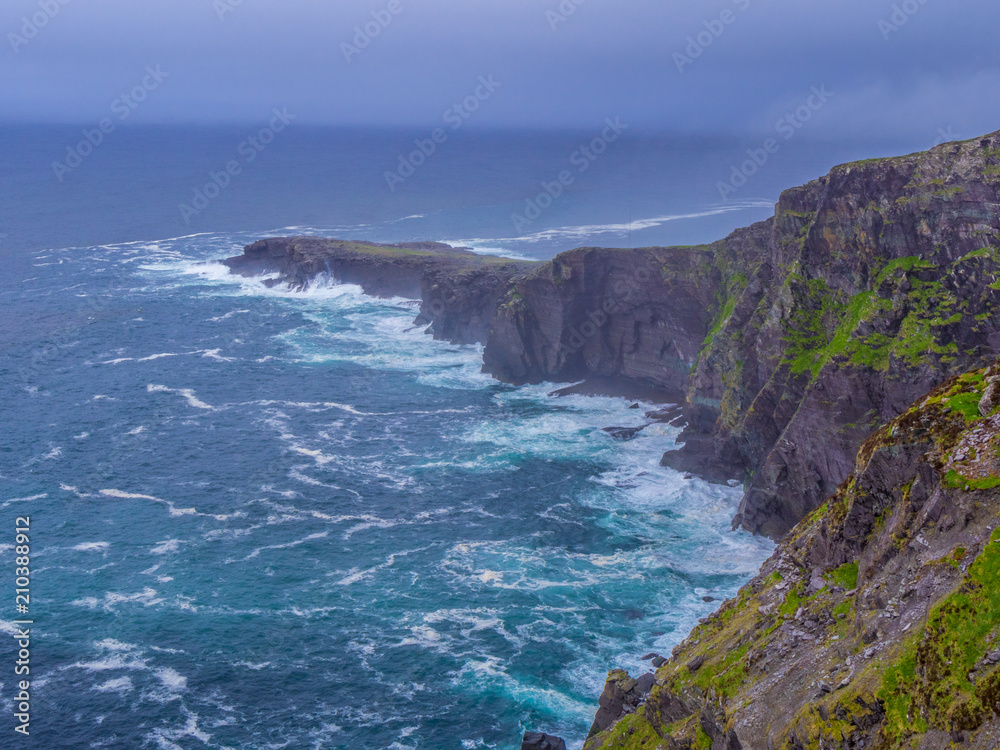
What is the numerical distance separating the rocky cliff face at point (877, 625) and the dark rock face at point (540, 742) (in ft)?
22.5

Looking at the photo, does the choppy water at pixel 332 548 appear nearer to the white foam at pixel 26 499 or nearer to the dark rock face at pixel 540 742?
the white foam at pixel 26 499

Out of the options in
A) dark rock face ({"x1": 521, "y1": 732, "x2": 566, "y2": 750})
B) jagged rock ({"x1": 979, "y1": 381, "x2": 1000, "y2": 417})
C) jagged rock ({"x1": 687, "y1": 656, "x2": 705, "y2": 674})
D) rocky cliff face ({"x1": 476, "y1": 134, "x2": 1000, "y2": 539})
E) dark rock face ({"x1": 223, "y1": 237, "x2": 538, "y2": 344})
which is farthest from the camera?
dark rock face ({"x1": 223, "y1": 237, "x2": 538, "y2": 344})

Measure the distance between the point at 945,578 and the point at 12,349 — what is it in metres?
141

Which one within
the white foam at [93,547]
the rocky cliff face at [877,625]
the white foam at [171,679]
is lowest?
the white foam at [171,679]

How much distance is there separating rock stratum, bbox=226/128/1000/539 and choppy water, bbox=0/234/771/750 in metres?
6.31

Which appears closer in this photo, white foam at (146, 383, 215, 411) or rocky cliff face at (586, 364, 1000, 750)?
rocky cliff face at (586, 364, 1000, 750)

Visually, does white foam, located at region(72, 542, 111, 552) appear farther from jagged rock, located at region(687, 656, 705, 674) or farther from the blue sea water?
jagged rock, located at region(687, 656, 705, 674)

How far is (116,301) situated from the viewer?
165000 millimetres

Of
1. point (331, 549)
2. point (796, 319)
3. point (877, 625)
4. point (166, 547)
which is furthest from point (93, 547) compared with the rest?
point (877, 625)

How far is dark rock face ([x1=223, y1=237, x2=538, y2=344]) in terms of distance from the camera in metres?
141

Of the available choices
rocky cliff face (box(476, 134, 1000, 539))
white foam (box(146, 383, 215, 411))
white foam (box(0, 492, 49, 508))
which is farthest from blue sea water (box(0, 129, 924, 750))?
rocky cliff face (box(476, 134, 1000, 539))

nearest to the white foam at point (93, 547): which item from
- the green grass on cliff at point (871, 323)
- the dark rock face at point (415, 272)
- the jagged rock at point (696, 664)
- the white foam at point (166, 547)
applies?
the white foam at point (166, 547)

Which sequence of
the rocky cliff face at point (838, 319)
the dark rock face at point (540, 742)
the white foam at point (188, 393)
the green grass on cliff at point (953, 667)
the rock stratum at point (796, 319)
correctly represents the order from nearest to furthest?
the green grass on cliff at point (953, 667) → the dark rock face at point (540, 742) → the rocky cliff face at point (838, 319) → the rock stratum at point (796, 319) → the white foam at point (188, 393)

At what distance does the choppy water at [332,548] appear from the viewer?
189ft
